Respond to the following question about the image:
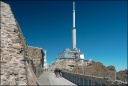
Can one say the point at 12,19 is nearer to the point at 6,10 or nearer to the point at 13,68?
the point at 6,10

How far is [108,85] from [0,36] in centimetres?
725

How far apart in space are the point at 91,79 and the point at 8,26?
10.6 metres

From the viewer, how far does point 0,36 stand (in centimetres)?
1366

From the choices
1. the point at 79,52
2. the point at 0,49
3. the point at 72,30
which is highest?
the point at 72,30

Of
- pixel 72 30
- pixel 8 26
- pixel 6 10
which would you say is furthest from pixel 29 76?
pixel 72 30

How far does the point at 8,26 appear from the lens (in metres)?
14.6

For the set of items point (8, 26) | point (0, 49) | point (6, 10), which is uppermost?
point (6, 10)

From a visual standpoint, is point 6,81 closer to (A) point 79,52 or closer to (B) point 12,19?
(B) point 12,19

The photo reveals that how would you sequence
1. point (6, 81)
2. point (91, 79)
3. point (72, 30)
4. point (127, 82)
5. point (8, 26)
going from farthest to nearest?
point (72, 30) < point (91, 79) < point (8, 26) < point (127, 82) < point (6, 81)

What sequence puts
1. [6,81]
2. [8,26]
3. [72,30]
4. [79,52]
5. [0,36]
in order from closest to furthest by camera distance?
[6,81] < [0,36] < [8,26] < [79,52] < [72,30]

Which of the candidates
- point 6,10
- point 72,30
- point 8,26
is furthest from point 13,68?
point 72,30

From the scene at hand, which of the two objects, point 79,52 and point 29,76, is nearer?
point 29,76

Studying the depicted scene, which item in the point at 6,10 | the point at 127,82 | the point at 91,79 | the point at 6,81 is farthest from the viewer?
the point at 91,79

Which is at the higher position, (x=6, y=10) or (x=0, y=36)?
(x=6, y=10)
